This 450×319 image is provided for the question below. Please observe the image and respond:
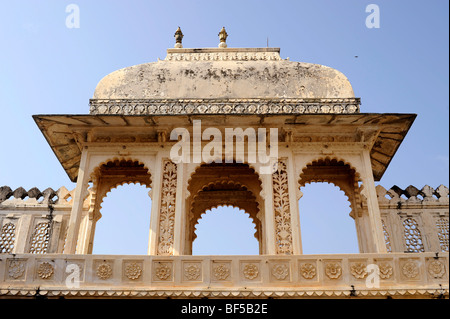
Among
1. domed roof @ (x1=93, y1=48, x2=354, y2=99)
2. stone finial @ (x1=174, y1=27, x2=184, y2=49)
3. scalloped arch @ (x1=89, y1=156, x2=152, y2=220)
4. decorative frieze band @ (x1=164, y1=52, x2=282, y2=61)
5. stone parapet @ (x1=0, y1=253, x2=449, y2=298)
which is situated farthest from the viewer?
stone finial @ (x1=174, y1=27, x2=184, y2=49)

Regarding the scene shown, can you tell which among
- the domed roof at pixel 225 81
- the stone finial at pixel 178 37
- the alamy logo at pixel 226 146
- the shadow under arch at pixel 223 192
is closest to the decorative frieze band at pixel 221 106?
the domed roof at pixel 225 81

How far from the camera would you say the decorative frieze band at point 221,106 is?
11625mm

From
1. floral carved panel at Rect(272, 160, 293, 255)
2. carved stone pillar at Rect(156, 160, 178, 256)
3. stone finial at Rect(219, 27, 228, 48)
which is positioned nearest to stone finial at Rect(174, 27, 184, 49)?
stone finial at Rect(219, 27, 228, 48)

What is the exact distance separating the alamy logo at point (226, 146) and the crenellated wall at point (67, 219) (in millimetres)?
2750

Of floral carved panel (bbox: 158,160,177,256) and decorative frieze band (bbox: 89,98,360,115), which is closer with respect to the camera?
floral carved panel (bbox: 158,160,177,256)

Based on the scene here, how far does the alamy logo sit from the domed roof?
3.16 ft

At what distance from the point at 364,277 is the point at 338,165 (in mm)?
3770

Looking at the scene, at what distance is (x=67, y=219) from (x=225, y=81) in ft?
15.5

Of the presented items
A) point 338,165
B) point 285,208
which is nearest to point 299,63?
point 338,165

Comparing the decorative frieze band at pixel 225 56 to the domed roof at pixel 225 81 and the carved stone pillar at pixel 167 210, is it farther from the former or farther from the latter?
the carved stone pillar at pixel 167 210

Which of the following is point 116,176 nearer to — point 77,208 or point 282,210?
point 77,208

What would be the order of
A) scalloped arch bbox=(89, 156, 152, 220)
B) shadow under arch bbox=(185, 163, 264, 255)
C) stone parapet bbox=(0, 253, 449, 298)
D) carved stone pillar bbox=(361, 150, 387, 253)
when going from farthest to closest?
shadow under arch bbox=(185, 163, 264, 255), scalloped arch bbox=(89, 156, 152, 220), carved stone pillar bbox=(361, 150, 387, 253), stone parapet bbox=(0, 253, 449, 298)

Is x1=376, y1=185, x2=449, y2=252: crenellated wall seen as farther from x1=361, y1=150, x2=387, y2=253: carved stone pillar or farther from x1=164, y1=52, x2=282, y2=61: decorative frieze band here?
x1=164, y1=52, x2=282, y2=61: decorative frieze band

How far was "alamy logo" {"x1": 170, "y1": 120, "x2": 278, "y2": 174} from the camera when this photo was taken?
1151cm
